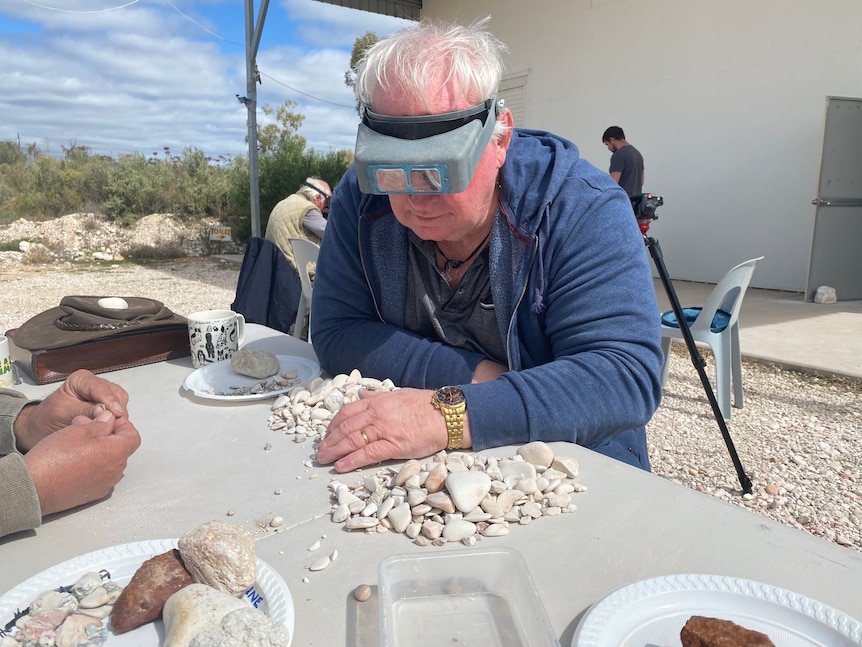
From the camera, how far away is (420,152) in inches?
45.0

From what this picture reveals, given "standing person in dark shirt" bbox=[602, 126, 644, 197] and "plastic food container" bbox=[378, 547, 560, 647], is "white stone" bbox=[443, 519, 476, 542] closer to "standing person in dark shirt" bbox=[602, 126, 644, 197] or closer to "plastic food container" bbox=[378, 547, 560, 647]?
"plastic food container" bbox=[378, 547, 560, 647]

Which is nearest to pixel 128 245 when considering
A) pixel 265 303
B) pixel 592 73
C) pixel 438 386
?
pixel 592 73

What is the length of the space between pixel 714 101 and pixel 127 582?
306 inches

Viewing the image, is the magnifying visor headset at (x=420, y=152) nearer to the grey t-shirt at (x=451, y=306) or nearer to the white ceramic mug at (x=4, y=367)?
the grey t-shirt at (x=451, y=306)

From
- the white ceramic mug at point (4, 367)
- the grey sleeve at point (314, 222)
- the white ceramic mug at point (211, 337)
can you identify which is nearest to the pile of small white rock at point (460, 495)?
the white ceramic mug at point (211, 337)

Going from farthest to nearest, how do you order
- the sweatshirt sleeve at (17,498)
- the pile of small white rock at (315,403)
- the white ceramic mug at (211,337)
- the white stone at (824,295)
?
1. the white stone at (824,295)
2. the white ceramic mug at (211,337)
3. the pile of small white rock at (315,403)
4. the sweatshirt sleeve at (17,498)

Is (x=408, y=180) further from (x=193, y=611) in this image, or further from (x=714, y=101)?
(x=714, y=101)

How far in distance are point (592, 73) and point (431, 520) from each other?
333 inches

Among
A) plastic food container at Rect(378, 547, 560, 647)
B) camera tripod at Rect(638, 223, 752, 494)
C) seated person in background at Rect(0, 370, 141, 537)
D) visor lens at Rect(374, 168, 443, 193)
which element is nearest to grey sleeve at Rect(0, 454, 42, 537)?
seated person in background at Rect(0, 370, 141, 537)

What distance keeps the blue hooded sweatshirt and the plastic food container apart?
0.41 meters

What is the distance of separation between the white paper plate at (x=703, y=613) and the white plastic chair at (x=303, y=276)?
10.4 ft

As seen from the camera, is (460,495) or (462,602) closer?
(462,602)

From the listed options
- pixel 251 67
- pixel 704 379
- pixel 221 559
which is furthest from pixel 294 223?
pixel 221 559

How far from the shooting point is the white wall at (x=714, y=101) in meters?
6.30
